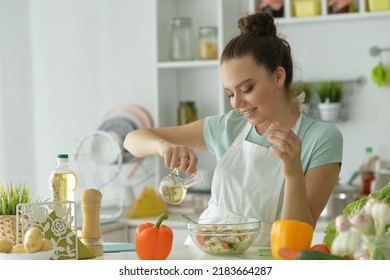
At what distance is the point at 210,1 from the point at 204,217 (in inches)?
86.5

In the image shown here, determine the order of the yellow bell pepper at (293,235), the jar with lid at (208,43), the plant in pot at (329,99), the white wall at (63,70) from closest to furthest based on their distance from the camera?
the yellow bell pepper at (293,235) → the plant in pot at (329,99) → the jar with lid at (208,43) → the white wall at (63,70)

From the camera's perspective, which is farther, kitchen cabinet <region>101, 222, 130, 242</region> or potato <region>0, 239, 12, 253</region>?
kitchen cabinet <region>101, 222, 130, 242</region>

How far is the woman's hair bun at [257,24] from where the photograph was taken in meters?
2.41

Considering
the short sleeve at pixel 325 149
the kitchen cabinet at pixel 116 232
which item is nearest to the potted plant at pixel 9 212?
the short sleeve at pixel 325 149

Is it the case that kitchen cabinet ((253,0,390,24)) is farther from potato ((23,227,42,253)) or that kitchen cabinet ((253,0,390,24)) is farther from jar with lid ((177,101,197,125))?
potato ((23,227,42,253))

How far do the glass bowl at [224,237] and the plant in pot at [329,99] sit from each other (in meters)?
2.16

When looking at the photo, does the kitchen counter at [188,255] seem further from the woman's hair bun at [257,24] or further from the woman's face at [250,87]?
the woman's hair bun at [257,24]

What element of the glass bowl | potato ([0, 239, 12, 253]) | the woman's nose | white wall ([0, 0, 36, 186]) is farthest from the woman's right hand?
white wall ([0, 0, 36, 186])

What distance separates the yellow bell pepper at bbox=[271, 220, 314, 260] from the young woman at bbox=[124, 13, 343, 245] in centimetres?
39

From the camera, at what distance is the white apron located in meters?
2.36

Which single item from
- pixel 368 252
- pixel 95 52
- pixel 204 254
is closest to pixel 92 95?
pixel 95 52

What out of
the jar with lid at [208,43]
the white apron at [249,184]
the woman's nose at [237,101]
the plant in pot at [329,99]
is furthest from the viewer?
the jar with lid at [208,43]

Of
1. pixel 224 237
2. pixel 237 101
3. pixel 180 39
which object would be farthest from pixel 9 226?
pixel 180 39

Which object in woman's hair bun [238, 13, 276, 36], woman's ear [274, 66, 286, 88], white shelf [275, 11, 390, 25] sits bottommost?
woman's ear [274, 66, 286, 88]
